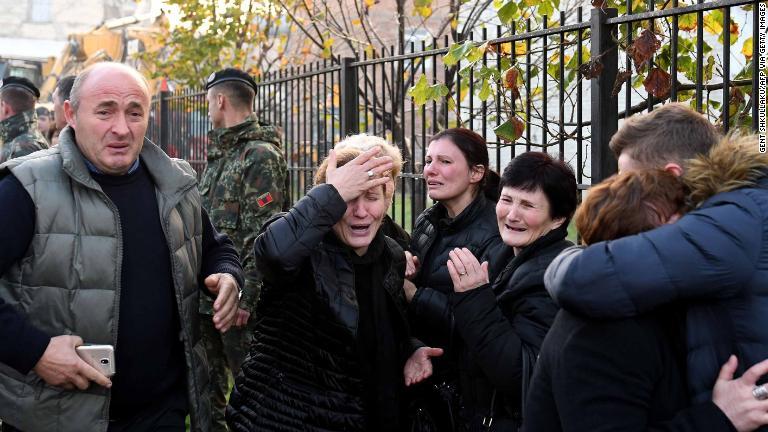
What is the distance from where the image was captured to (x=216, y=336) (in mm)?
5961

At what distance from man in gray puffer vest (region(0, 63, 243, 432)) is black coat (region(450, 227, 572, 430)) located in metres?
1.05

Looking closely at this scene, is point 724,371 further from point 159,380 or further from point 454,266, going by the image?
point 159,380

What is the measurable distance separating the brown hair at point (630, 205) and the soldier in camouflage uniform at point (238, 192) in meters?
3.62

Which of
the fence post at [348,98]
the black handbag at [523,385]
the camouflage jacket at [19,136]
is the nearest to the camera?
the black handbag at [523,385]

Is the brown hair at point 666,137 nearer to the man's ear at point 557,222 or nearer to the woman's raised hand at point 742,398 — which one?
the woman's raised hand at point 742,398

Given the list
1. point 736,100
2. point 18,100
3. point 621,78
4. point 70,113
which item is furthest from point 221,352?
point 18,100

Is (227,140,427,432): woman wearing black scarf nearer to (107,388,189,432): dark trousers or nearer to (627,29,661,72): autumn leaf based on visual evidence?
(107,388,189,432): dark trousers

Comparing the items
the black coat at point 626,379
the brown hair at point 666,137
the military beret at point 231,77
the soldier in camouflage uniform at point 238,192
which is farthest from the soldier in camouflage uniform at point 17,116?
the black coat at point 626,379

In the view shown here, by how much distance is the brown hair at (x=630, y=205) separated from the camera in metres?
2.14

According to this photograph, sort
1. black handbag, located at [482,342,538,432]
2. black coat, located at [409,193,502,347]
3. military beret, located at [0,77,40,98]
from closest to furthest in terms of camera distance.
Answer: black handbag, located at [482,342,538,432], black coat, located at [409,193,502,347], military beret, located at [0,77,40,98]

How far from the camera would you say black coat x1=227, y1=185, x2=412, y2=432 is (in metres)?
3.12

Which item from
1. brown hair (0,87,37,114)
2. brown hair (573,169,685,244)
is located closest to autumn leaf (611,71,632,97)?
brown hair (573,169,685,244)

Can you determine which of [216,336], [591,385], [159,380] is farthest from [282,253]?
[216,336]

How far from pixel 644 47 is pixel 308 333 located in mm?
2023
